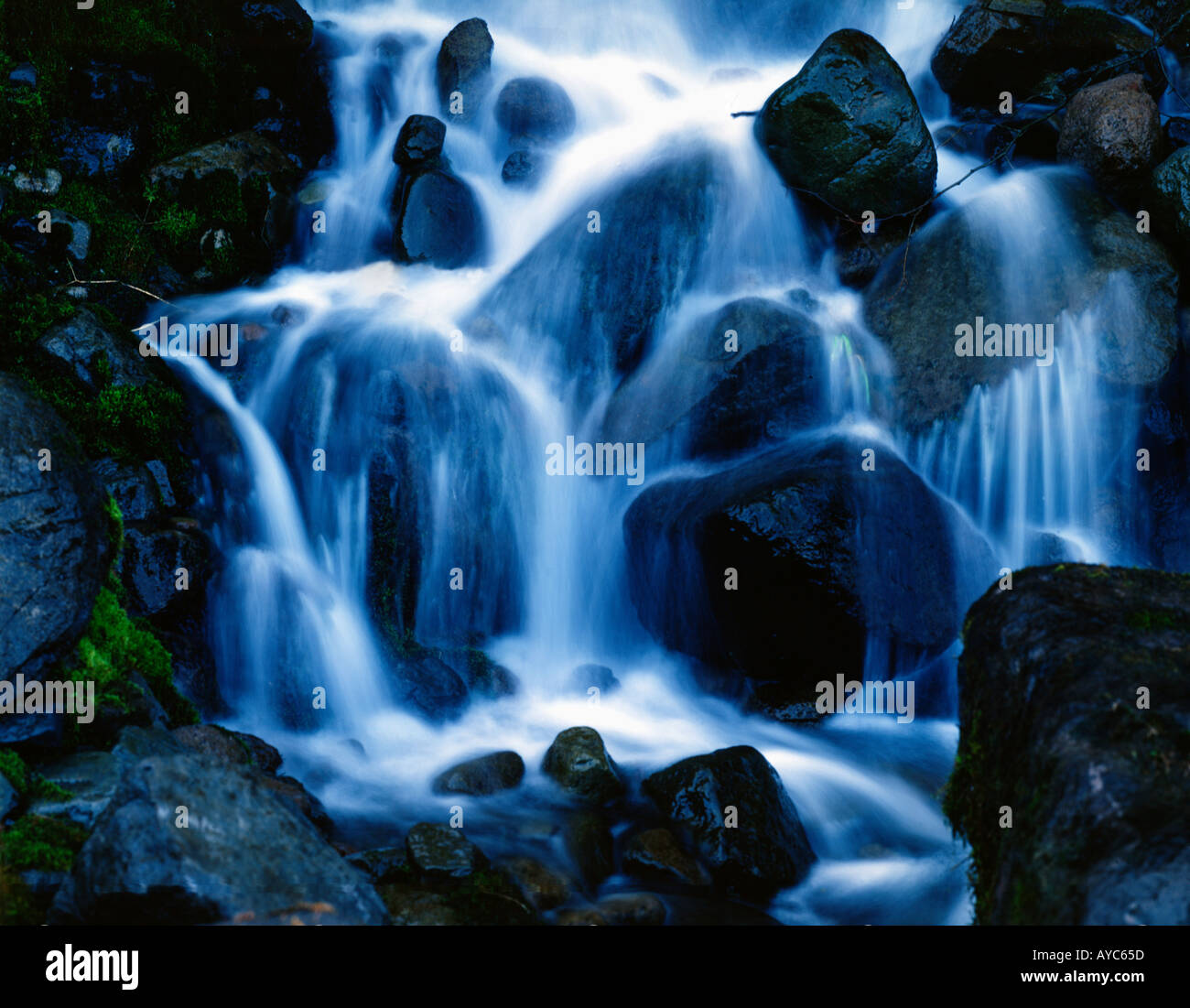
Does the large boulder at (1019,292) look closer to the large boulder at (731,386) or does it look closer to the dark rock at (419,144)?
the large boulder at (731,386)

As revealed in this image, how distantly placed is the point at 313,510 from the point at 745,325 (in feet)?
13.3

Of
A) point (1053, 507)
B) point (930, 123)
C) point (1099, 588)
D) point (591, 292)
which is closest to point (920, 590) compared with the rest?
point (1053, 507)

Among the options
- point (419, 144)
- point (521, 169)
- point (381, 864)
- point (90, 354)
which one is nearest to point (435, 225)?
point (419, 144)

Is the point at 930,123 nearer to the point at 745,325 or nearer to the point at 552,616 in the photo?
the point at 745,325

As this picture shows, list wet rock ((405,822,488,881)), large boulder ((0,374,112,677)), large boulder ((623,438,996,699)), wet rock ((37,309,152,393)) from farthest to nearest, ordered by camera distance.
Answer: wet rock ((37,309,152,393)) < large boulder ((623,438,996,699)) < wet rock ((405,822,488,881)) < large boulder ((0,374,112,677))

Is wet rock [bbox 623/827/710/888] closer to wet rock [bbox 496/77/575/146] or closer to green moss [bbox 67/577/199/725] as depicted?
green moss [bbox 67/577/199/725]

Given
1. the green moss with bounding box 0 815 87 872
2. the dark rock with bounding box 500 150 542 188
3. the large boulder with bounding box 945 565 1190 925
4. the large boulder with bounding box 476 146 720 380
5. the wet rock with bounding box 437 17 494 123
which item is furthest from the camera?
the wet rock with bounding box 437 17 494 123

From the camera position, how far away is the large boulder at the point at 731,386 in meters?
9.02

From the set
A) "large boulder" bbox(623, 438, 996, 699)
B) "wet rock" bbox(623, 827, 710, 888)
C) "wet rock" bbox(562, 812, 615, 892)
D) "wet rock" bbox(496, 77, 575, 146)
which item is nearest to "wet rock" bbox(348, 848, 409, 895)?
"wet rock" bbox(562, 812, 615, 892)

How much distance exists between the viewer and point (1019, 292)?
926 cm

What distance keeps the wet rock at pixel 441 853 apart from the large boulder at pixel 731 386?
Answer: 464 cm

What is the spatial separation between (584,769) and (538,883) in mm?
1236

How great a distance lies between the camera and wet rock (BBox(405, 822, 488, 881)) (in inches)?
197

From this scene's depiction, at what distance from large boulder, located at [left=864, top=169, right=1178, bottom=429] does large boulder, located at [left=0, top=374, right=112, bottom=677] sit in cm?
671
